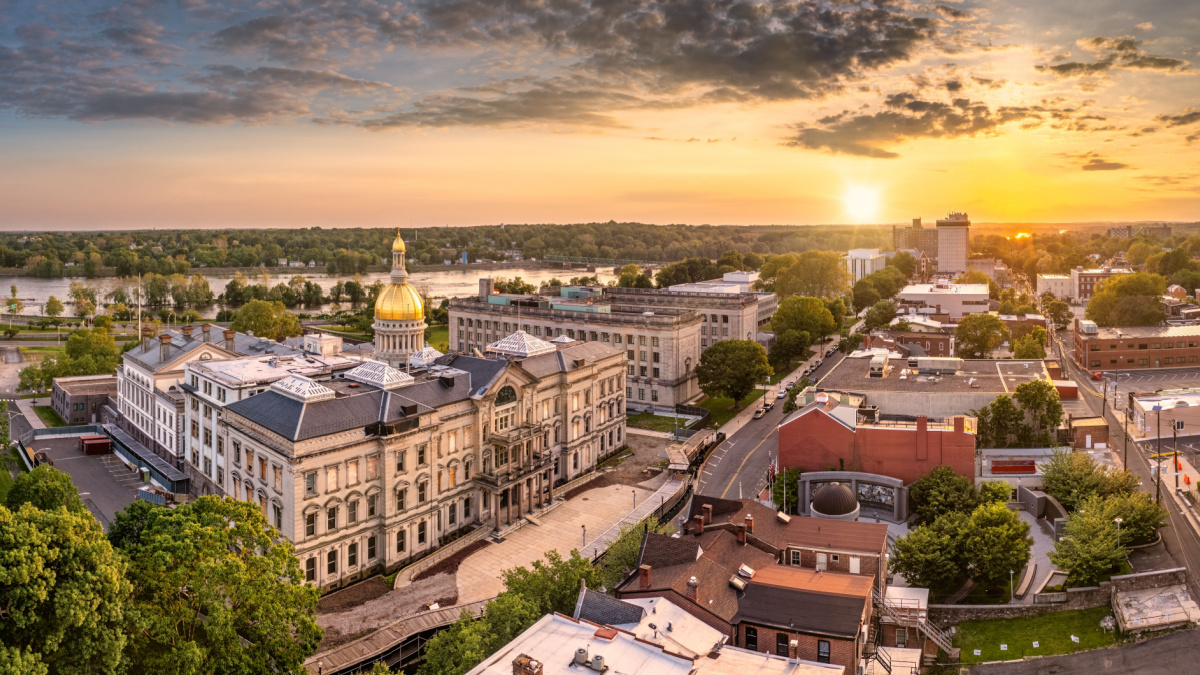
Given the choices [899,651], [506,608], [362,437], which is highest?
[362,437]

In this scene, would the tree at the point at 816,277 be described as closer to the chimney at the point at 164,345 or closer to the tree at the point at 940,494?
the tree at the point at 940,494

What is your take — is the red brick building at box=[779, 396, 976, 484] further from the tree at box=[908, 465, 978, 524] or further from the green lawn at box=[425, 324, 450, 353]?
the green lawn at box=[425, 324, 450, 353]

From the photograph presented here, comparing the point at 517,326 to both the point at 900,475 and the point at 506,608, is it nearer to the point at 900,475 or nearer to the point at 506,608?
the point at 900,475

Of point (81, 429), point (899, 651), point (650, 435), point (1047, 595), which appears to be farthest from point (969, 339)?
point (81, 429)

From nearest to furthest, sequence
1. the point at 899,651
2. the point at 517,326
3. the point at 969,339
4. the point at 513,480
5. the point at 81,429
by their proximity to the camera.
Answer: the point at 899,651
the point at 513,480
the point at 81,429
the point at 517,326
the point at 969,339

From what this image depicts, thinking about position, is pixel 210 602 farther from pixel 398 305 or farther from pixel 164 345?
pixel 164 345

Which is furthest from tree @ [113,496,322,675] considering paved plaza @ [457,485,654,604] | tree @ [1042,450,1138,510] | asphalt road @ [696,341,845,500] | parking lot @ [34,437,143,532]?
tree @ [1042,450,1138,510]

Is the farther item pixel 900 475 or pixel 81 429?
pixel 81 429

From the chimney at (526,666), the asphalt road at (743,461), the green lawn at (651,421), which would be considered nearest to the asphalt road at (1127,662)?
the chimney at (526,666)
